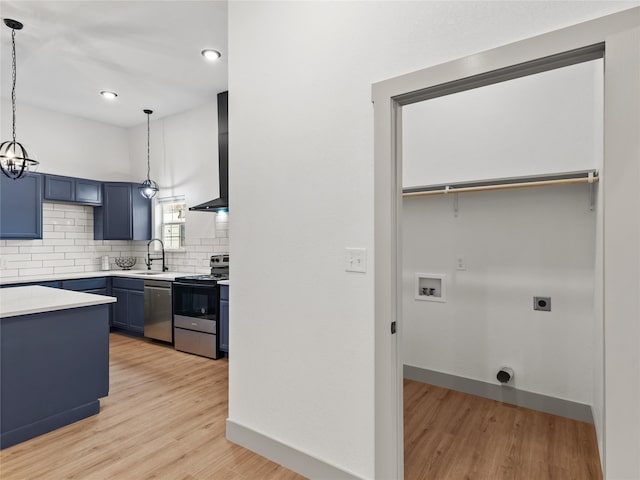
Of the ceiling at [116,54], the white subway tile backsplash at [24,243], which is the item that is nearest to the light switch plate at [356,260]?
the ceiling at [116,54]

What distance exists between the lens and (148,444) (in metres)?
2.36

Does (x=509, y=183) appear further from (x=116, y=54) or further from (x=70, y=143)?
(x=70, y=143)

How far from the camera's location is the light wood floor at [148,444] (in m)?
2.07

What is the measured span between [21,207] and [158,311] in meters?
2.09

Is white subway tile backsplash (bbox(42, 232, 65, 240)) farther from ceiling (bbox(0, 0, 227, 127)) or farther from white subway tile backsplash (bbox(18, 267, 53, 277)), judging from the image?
ceiling (bbox(0, 0, 227, 127))

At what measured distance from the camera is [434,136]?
10.4 feet

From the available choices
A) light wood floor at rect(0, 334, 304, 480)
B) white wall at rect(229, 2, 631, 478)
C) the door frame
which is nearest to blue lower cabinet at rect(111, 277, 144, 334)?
light wood floor at rect(0, 334, 304, 480)

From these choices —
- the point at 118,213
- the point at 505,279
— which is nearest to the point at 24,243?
the point at 118,213

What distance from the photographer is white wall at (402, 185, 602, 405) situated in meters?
Result: 2.58

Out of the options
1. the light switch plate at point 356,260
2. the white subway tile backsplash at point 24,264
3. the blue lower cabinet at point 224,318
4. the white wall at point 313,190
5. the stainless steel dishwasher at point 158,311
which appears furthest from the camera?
the white subway tile backsplash at point 24,264

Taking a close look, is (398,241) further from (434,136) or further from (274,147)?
(434,136)

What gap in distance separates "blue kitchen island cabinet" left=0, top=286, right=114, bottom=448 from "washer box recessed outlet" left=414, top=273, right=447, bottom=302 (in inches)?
100

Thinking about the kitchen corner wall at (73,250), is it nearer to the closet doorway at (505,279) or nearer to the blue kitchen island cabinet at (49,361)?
the blue kitchen island cabinet at (49,361)

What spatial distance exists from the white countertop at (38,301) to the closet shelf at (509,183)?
260cm
